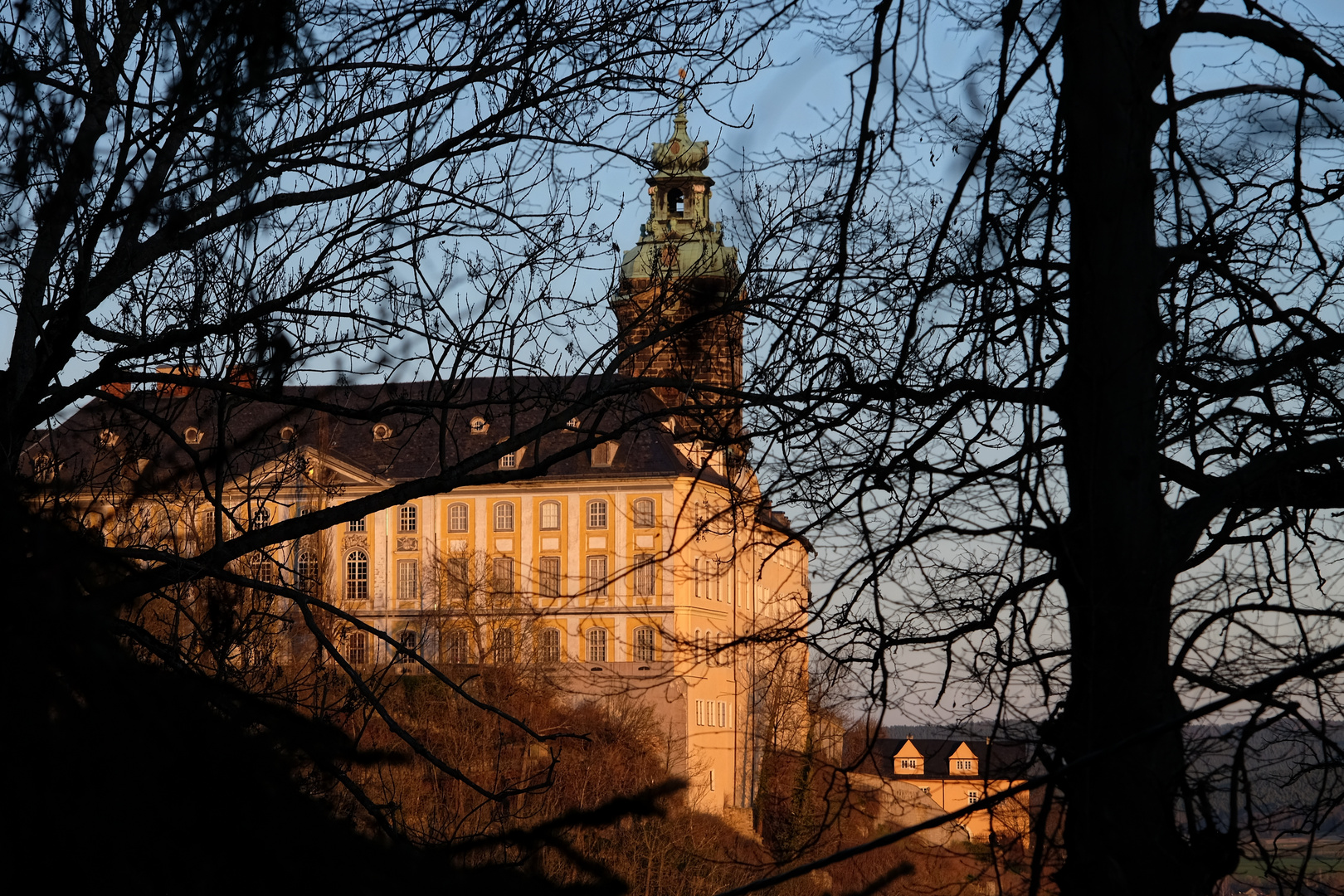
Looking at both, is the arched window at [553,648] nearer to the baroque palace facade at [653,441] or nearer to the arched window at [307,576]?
the arched window at [307,576]

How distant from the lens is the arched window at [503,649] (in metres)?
45.9

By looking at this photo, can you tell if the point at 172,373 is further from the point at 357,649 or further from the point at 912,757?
the point at 357,649

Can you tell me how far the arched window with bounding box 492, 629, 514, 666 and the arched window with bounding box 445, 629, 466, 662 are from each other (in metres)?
2.67

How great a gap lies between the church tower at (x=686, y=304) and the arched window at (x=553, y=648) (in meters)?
32.8

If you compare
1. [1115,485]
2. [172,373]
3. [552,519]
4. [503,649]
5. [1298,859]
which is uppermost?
[552,519]

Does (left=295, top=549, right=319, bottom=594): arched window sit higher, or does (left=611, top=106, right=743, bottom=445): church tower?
(left=611, top=106, right=743, bottom=445): church tower

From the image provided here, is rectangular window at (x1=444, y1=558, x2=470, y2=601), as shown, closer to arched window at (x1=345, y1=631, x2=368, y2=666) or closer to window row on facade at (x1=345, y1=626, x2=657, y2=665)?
window row on facade at (x1=345, y1=626, x2=657, y2=665)

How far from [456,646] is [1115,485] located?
4860 centimetres

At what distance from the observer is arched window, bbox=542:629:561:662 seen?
142ft

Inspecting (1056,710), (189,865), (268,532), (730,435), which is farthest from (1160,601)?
(268,532)

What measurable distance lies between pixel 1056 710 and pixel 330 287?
4.02m

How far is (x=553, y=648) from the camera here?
5112 centimetres

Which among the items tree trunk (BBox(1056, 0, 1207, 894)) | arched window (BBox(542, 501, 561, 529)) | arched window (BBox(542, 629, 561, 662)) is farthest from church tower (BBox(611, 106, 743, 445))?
arched window (BBox(542, 501, 561, 529))

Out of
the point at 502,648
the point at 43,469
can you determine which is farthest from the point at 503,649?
the point at 43,469
